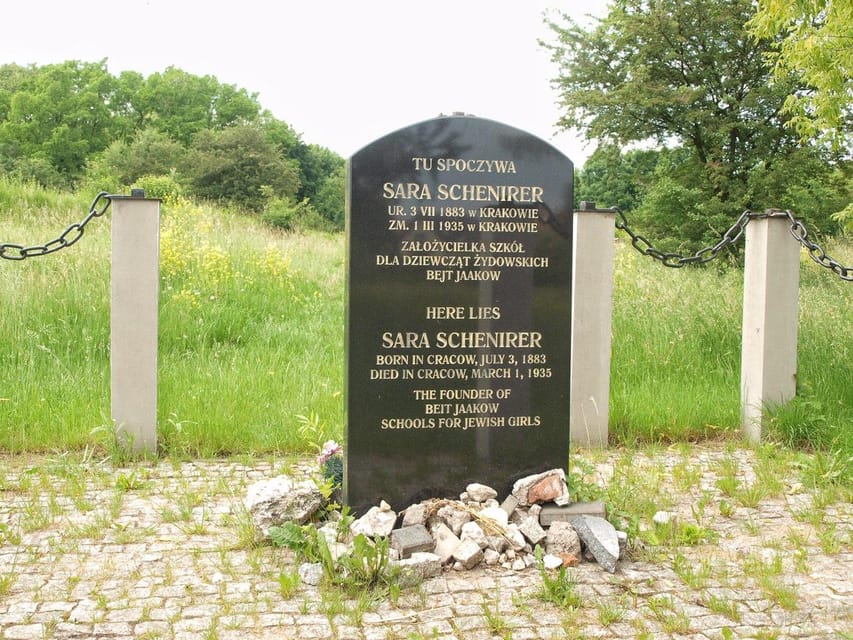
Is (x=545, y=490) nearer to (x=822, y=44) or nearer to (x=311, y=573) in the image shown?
(x=311, y=573)

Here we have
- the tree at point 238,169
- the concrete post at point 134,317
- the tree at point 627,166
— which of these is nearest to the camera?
the concrete post at point 134,317

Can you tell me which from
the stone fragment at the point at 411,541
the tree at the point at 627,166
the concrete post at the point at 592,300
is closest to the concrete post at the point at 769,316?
the concrete post at the point at 592,300

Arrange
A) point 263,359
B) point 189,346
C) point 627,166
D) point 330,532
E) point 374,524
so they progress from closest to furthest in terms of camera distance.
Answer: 1. point 330,532
2. point 374,524
3. point 263,359
4. point 189,346
5. point 627,166

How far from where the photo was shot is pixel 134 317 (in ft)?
19.1

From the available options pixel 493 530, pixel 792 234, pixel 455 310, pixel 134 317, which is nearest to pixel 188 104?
pixel 134 317

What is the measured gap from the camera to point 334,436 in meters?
6.18

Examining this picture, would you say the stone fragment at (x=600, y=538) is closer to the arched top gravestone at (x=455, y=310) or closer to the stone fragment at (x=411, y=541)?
the arched top gravestone at (x=455, y=310)

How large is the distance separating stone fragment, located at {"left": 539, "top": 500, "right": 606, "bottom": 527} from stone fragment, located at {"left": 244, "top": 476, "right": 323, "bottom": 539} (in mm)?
1162

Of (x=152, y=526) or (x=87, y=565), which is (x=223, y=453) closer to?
(x=152, y=526)

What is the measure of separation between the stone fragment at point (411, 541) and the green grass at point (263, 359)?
1.93m

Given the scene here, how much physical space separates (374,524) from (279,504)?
0.49 m

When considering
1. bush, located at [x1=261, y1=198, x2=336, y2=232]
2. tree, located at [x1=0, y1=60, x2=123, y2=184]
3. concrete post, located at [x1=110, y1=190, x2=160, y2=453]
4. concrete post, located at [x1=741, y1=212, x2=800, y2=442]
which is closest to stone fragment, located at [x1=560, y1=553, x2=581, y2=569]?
concrete post, located at [x1=741, y1=212, x2=800, y2=442]

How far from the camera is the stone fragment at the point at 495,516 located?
423 cm

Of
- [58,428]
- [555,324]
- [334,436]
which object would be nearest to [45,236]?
[58,428]
